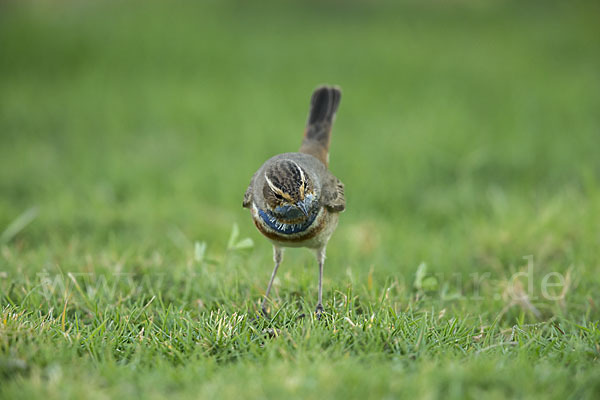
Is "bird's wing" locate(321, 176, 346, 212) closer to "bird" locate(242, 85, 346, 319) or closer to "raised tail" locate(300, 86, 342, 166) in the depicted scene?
"bird" locate(242, 85, 346, 319)

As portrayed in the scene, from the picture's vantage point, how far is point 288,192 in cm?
378

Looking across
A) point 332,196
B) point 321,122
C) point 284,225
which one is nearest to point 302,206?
point 284,225

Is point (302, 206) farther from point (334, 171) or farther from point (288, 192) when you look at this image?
point (334, 171)

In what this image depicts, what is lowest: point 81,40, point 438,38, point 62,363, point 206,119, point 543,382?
point 62,363

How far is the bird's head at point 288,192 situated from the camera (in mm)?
3789

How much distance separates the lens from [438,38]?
13164mm

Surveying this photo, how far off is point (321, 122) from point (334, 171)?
111 inches

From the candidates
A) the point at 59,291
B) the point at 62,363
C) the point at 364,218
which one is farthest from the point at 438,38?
the point at 62,363

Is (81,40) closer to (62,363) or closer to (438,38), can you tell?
(438,38)

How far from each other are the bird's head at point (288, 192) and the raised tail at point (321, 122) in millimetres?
1211

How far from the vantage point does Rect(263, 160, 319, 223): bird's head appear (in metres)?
3.79

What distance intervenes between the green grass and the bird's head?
25.7 inches

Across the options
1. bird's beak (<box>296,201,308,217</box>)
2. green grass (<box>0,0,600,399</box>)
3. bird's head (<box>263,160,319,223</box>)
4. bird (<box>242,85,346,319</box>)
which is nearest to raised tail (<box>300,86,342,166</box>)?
bird (<box>242,85,346,319</box>)

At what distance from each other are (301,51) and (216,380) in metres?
10.2
